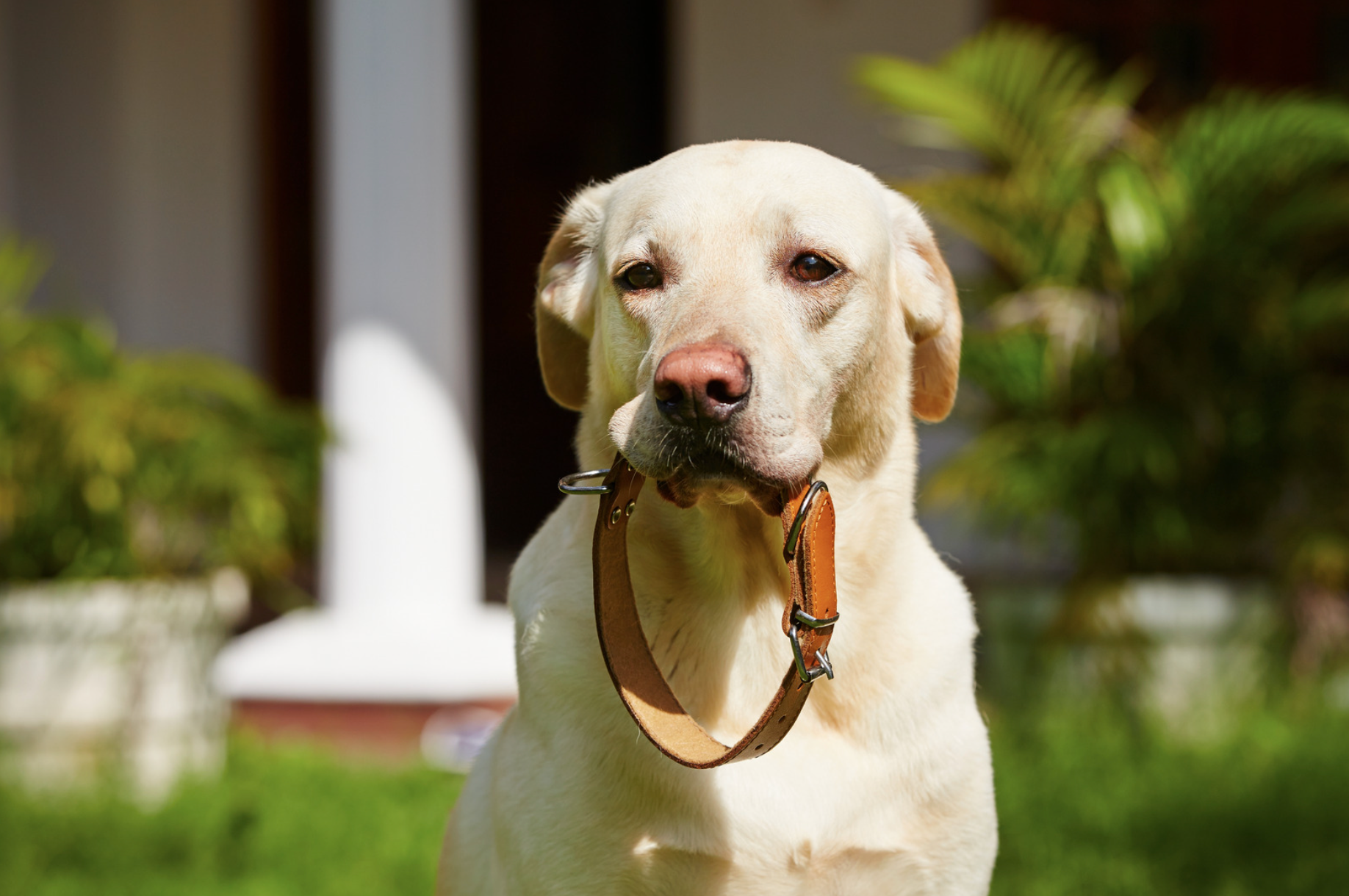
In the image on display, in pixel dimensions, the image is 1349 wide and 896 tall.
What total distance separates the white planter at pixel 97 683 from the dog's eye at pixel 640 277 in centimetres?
290

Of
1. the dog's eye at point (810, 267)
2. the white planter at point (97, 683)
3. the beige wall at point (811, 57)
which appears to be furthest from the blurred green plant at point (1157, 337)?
the dog's eye at point (810, 267)

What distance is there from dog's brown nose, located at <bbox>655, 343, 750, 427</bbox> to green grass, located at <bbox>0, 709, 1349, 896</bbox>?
2.19m

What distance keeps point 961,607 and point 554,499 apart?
19.7 ft

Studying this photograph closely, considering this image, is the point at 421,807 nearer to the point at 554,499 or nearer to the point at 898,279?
the point at 898,279

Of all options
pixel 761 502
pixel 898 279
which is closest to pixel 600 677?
pixel 761 502

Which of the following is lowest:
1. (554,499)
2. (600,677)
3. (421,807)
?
(554,499)

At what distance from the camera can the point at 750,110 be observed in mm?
6535

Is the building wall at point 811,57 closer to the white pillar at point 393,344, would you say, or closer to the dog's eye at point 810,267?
the white pillar at point 393,344

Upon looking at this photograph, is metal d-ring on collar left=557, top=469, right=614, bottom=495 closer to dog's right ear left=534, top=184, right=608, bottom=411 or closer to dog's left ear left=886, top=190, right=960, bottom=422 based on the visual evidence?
dog's right ear left=534, top=184, right=608, bottom=411

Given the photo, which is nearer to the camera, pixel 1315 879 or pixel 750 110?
pixel 1315 879

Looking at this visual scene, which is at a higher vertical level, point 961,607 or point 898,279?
point 898,279

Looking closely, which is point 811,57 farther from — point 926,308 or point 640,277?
point 640,277

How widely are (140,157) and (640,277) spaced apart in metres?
5.99

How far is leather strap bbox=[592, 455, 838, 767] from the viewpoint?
4.39ft
